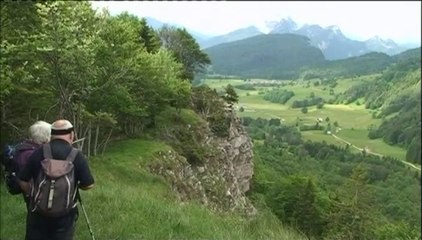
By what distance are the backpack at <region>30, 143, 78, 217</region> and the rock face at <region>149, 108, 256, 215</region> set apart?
51.8 ft

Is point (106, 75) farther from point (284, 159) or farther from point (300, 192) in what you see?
point (284, 159)

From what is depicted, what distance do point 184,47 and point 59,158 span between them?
6109 cm

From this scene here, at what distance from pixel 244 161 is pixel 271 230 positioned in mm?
43700

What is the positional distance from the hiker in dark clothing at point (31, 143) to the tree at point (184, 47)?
5754cm

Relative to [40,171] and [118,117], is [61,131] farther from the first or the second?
[118,117]

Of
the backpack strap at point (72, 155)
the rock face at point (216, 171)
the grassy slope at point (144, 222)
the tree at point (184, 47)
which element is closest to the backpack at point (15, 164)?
the backpack strap at point (72, 155)

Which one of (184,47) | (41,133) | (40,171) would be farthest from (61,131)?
(184,47)

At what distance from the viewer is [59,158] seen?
683cm

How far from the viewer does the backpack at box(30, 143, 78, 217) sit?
667cm

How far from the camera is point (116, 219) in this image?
10820mm

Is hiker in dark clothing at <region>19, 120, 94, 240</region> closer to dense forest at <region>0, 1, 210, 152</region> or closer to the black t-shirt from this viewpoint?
the black t-shirt

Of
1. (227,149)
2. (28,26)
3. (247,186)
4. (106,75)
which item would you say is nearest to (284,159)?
(247,186)

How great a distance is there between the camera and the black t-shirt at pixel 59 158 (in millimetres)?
6879

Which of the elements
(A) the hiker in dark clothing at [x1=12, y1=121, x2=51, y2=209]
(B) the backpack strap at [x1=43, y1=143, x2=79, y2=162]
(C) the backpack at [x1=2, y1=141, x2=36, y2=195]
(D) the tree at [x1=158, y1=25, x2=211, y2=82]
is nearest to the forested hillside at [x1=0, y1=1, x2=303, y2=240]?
(C) the backpack at [x1=2, y1=141, x2=36, y2=195]
